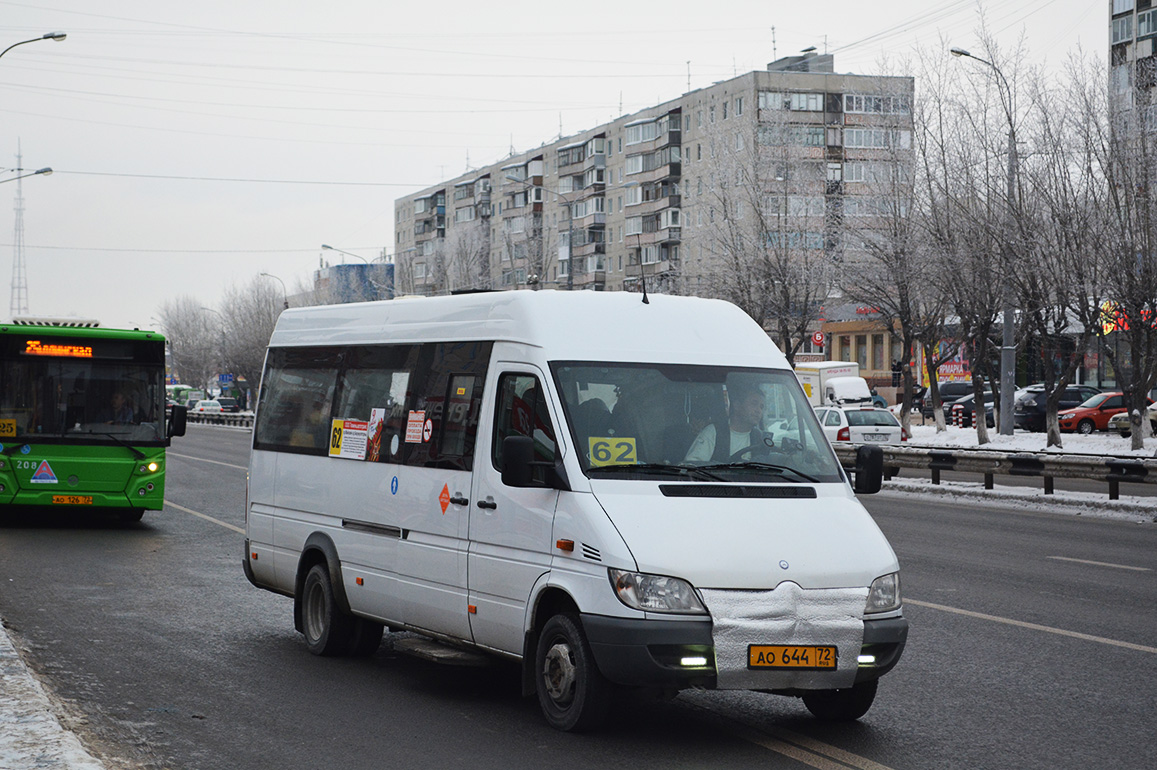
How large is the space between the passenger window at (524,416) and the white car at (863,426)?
26.2m

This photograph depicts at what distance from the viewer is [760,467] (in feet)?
23.6

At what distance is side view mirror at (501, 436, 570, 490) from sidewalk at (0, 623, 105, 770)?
222 centimetres

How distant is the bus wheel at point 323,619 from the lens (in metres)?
9.04

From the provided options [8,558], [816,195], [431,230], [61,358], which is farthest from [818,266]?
[431,230]

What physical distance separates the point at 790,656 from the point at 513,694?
202cm

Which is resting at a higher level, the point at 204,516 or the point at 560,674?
the point at 560,674

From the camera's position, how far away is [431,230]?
490ft

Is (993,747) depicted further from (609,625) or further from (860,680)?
(609,625)

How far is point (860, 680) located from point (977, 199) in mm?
34811

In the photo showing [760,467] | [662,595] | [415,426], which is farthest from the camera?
[415,426]

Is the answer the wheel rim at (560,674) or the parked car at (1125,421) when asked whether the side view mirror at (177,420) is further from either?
the parked car at (1125,421)

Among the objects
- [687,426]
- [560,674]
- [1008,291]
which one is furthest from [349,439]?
[1008,291]

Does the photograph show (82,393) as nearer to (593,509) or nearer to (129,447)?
(129,447)

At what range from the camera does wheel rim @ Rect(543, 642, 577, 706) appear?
266 inches
